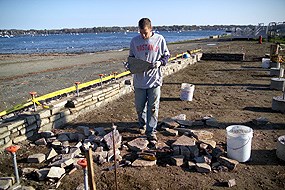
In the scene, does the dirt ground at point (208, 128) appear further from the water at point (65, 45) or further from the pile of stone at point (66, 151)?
the water at point (65, 45)

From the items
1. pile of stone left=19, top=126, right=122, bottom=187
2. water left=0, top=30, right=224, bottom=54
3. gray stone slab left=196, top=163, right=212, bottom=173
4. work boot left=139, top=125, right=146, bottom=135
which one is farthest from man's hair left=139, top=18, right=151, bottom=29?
water left=0, top=30, right=224, bottom=54

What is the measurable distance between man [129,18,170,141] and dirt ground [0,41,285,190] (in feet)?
1.73

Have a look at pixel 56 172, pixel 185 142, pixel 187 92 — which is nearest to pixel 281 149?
pixel 185 142

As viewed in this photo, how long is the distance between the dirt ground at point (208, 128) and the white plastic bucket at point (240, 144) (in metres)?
0.14

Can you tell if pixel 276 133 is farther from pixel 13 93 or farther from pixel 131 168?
pixel 13 93

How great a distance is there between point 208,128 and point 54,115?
329 centimetres

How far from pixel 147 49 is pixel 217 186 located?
2.42 metres

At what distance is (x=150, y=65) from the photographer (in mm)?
4316

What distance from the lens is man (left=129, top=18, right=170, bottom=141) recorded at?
430cm

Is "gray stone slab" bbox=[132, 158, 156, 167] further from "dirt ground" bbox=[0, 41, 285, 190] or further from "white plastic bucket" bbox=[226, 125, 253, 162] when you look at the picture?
"white plastic bucket" bbox=[226, 125, 253, 162]

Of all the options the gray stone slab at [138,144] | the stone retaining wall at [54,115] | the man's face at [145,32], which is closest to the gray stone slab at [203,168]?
the gray stone slab at [138,144]

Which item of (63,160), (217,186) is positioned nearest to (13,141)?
(63,160)

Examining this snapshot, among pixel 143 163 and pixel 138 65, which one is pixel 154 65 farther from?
pixel 143 163

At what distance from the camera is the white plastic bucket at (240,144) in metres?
3.77
